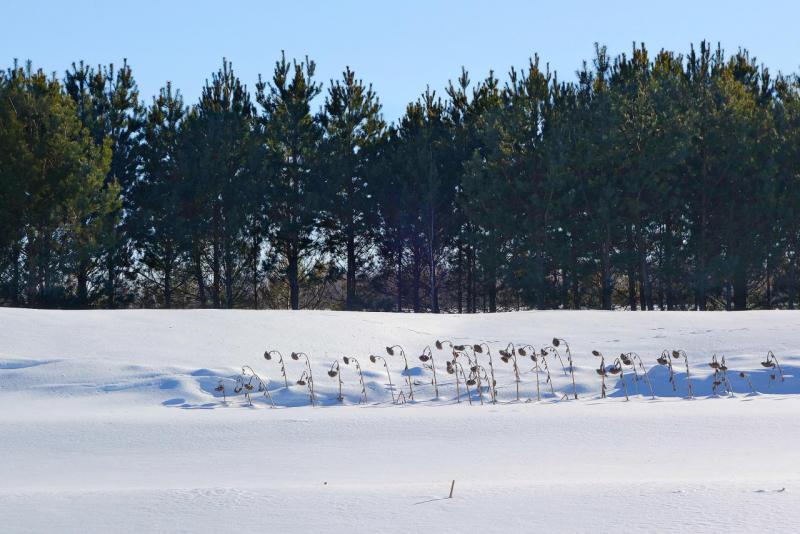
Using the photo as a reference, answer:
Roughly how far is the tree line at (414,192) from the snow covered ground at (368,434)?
36.6 ft

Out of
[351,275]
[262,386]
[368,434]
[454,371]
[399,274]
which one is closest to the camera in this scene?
[368,434]

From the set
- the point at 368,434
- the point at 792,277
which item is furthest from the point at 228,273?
the point at 368,434

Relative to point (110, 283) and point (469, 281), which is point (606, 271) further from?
point (110, 283)

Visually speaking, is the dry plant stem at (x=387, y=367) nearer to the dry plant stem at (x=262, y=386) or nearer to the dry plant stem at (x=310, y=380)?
the dry plant stem at (x=310, y=380)

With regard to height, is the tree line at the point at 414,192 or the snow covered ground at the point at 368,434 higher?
the tree line at the point at 414,192

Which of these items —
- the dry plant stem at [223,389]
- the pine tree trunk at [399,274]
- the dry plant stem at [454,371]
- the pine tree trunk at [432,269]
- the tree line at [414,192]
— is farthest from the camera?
the pine tree trunk at [399,274]

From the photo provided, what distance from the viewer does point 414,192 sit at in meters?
22.5

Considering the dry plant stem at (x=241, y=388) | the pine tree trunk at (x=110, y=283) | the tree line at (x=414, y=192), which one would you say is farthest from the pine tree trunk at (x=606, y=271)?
the dry plant stem at (x=241, y=388)

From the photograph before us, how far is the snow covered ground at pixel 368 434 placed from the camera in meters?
3.19

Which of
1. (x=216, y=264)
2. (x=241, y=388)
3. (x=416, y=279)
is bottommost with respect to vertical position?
(x=241, y=388)

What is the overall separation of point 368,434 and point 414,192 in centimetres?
1771

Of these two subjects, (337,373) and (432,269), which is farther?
(432,269)

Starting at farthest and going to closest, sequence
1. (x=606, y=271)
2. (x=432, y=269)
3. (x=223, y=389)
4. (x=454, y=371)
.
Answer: (x=432, y=269) → (x=606, y=271) → (x=454, y=371) → (x=223, y=389)

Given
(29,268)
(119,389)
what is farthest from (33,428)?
(29,268)
